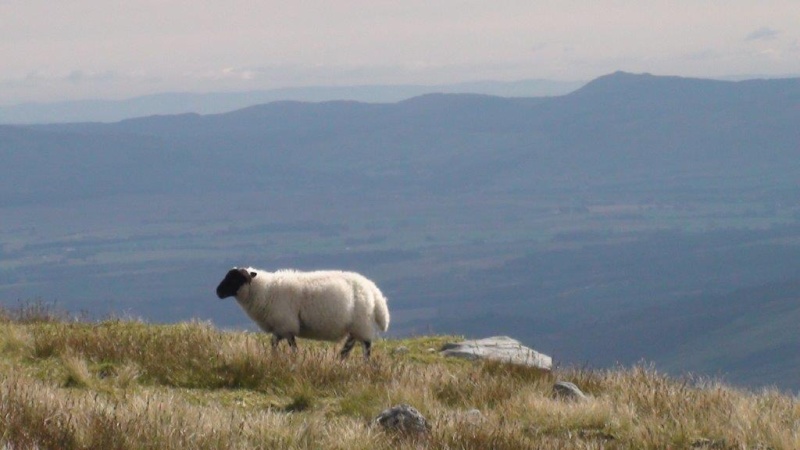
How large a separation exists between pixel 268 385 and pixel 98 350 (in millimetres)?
2017

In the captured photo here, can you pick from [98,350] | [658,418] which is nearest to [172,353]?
[98,350]

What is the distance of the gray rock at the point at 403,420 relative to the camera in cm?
828

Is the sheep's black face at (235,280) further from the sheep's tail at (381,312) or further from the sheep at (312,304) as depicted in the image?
the sheep's tail at (381,312)

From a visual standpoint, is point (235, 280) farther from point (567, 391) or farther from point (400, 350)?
point (567, 391)

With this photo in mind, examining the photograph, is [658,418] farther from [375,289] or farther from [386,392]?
[375,289]

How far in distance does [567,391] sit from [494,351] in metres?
4.82

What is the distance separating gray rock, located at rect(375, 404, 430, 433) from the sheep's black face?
284 inches

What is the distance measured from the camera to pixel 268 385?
10.5m

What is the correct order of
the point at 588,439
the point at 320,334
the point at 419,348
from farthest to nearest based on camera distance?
the point at 419,348 → the point at 320,334 → the point at 588,439

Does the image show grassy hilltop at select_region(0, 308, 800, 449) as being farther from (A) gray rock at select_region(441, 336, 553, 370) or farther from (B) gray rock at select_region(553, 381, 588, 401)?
(A) gray rock at select_region(441, 336, 553, 370)

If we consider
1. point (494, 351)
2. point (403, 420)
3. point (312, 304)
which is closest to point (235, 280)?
point (312, 304)

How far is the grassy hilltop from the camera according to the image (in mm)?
7668

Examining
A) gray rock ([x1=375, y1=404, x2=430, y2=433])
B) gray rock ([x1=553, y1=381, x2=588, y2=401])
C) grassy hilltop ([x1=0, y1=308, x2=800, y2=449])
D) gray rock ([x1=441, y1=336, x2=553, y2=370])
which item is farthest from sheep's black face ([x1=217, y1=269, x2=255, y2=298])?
gray rock ([x1=375, y1=404, x2=430, y2=433])

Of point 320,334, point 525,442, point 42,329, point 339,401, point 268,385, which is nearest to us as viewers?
point 525,442
